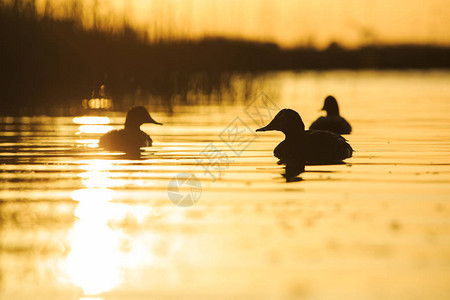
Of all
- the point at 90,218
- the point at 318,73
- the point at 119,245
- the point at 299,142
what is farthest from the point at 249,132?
the point at 318,73

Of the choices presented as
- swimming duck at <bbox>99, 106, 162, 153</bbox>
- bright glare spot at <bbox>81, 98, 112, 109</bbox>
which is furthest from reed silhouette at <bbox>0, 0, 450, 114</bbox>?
swimming duck at <bbox>99, 106, 162, 153</bbox>

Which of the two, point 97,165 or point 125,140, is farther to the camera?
point 125,140

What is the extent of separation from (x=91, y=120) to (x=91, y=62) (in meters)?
1.83

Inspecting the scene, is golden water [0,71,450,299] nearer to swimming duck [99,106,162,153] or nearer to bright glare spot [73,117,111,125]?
swimming duck [99,106,162,153]

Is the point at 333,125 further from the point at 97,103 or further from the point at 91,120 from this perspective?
the point at 97,103

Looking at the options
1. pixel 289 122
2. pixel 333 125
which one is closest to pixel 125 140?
pixel 289 122

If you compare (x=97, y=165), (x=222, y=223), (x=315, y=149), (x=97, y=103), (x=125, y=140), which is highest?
(x=97, y=103)

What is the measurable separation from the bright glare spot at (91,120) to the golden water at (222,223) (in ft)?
12.4

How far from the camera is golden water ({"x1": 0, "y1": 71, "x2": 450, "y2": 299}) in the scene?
234 inches

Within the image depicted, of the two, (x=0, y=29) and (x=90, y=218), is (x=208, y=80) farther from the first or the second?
(x=90, y=218)

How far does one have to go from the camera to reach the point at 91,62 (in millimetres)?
21766

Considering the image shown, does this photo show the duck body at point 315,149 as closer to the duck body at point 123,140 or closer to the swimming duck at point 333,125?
the duck body at point 123,140

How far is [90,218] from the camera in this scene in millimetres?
8297

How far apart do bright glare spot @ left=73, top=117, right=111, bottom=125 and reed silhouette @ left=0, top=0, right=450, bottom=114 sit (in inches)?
37.6
